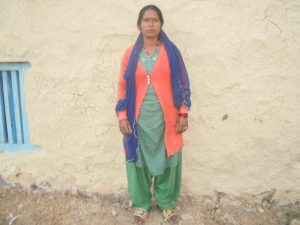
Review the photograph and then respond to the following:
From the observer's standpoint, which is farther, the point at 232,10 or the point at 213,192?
the point at 213,192

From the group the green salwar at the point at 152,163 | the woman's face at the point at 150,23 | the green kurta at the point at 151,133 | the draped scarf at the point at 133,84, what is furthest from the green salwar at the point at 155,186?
the woman's face at the point at 150,23

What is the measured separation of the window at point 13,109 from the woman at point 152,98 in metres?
1.20

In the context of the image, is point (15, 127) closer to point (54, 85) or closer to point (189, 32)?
point (54, 85)

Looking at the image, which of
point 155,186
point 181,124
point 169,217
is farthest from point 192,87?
point 169,217

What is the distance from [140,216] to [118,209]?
1.04 feet

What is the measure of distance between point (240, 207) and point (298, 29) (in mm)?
1661

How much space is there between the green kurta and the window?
1.30 metres

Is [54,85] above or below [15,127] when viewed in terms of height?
above

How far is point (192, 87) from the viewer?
2.86 m

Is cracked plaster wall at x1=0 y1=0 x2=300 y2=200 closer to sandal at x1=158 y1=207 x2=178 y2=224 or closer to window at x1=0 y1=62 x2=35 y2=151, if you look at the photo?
window at x1=0 y1=62 x2=35 y2=151

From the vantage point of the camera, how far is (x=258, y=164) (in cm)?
291

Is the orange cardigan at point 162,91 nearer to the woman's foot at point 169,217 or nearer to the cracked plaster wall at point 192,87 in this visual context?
the cracked plaster wall at point 192,87

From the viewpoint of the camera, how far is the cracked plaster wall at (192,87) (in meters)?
2.70

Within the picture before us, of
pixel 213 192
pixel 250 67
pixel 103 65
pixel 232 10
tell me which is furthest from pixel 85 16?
pixel 213 192
